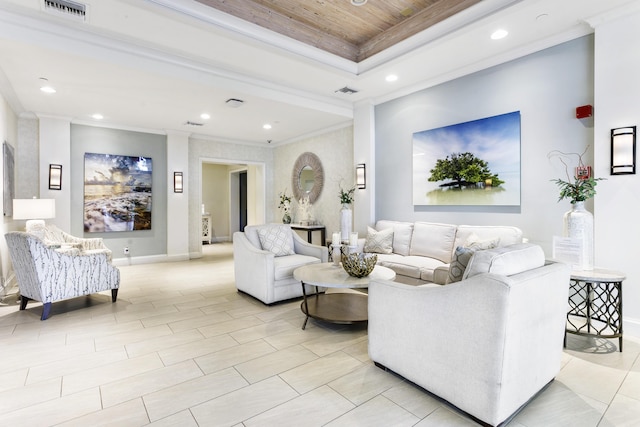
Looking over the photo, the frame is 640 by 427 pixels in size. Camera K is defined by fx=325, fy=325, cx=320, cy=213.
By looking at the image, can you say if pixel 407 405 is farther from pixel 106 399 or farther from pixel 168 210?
pixel 168 210

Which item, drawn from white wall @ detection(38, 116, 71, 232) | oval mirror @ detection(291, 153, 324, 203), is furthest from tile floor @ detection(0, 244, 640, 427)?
oval mirror @ detection(291, 153, 324, 203)

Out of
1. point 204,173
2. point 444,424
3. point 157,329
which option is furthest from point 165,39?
point 204,173

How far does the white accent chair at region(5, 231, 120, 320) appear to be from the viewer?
10.7ft

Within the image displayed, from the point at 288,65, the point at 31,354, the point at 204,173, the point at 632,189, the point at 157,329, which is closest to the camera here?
the point at 31,354

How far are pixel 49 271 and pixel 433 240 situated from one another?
4358mm

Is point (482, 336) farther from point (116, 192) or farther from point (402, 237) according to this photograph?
point (116, 192)

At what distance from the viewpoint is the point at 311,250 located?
4367 mm

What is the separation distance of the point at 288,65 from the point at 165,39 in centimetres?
140

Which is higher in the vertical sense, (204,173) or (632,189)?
(204,173)

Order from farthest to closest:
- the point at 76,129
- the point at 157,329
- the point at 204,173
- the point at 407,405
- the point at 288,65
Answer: the point at 204,173 → the point at 76,129 → the point at 288,65 → the point at 157,329 → the point at 407,405

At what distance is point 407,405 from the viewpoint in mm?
1897

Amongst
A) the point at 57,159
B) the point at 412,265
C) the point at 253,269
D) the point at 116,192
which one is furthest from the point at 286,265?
the point at 57,159

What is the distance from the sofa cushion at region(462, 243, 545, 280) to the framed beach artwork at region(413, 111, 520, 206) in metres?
2.24

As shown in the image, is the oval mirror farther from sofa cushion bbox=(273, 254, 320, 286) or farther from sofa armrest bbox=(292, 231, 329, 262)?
sofa cushion bbox=(273, 254, 320, 286)
